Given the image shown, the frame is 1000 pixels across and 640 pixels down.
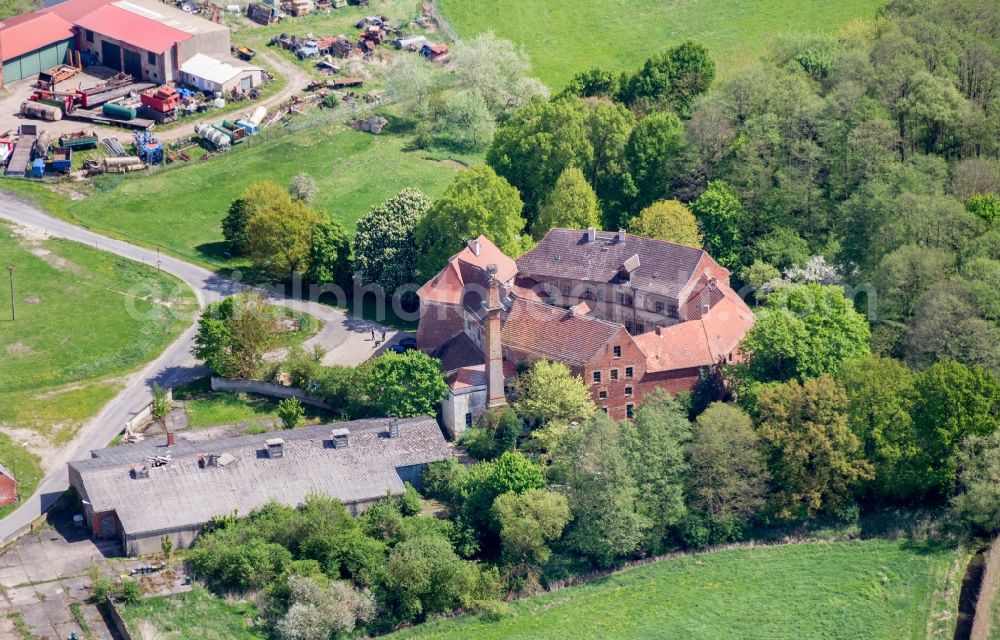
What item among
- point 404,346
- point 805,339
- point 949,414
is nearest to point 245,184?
point 404,346

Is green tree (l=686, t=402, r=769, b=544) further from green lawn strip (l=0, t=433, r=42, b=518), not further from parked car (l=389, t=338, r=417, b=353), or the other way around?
green lawn strip (l=0, t=433, r=42, b=518)

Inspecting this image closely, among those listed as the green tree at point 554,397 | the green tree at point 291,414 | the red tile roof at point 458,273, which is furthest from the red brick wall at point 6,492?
the green tree at point 554,397

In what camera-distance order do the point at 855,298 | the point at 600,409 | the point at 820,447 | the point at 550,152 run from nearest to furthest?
the point at 820,447
the point at 600,409
the point at 855,298
the point at 550,152

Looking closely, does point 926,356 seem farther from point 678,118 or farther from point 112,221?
point 112,221

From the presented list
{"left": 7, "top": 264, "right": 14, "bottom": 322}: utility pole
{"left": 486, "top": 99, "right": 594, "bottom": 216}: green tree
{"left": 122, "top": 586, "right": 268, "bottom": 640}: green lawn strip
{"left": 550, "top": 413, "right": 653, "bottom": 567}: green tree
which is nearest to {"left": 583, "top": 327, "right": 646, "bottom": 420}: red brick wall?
{"left": 550, "top": 413, "right": 653, "bottom": 567}: green tree

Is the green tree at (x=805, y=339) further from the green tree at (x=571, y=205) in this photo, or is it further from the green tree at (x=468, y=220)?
the green tree at (x=468, y=220)

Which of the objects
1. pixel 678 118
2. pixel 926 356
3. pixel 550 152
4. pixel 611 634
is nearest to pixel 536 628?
pixel 611 634

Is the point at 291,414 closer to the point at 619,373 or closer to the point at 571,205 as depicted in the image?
the point at 619,373
